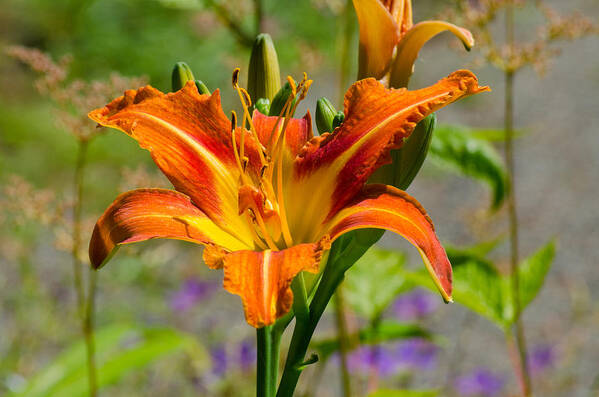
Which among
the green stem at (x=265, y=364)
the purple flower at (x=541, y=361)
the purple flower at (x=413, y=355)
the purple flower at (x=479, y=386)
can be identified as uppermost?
the green stem at (x=265, y=364)

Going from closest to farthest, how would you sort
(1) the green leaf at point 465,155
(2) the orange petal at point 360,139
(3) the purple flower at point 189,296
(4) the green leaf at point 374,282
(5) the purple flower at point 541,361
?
(2) the orange petal at point 360,139
(1) the green leaf at point 465,155
(4) the green leaf at point 374,282
(5) the purple flower at point 541,361
(3) the purple flower at point 189,296

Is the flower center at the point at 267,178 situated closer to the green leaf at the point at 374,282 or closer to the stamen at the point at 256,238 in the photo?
the stamen at the point at 256,238

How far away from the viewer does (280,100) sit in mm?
789

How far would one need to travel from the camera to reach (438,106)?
25.5 inches

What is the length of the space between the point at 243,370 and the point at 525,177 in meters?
2.63

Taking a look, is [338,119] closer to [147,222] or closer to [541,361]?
[147,222]

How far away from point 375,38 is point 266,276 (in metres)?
0.31

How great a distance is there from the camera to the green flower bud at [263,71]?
30.8 inches

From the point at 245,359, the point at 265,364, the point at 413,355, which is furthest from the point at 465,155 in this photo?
the point at 245,359

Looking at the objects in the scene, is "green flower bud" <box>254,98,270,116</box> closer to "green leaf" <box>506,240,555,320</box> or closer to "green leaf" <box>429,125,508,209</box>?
"green leaf" <box>429,125,508,209</box>

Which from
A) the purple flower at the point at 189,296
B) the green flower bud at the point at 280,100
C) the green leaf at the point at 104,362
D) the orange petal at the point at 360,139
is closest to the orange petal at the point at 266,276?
the orange petal at the point at 360,139

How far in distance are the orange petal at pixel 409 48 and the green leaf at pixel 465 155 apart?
38 cm

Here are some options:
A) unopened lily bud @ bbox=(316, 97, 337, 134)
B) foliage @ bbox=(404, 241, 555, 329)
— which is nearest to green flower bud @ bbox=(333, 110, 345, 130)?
unopened lily bud @ bbox=(316, 97, 337, 134)

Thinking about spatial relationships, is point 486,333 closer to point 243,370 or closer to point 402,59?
point 243,370
